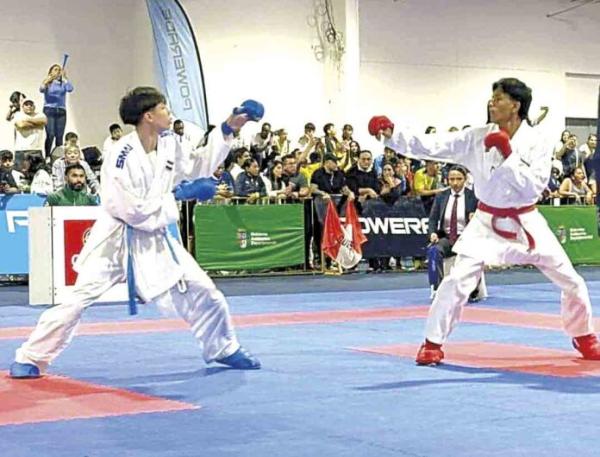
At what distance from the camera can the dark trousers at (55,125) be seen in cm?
1819

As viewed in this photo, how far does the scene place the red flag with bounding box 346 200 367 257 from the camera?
56.3ft

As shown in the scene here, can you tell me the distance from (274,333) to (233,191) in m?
8.19

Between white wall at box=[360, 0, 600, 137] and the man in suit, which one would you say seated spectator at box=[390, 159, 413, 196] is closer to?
the man in suit

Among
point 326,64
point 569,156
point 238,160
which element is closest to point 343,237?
point 238,160

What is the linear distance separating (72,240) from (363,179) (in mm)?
6851

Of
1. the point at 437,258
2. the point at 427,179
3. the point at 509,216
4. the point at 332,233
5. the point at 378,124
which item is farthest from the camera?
the point at 427,179

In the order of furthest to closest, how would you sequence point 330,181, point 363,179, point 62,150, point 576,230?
point 576,230, point 363,179, point 330,181, point 62,150

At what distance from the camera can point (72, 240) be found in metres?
11.9

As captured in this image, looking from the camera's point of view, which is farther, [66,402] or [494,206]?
[494,206]

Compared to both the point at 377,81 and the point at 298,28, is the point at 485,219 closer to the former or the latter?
the point at 298,28

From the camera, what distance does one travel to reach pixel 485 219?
708 centimetres

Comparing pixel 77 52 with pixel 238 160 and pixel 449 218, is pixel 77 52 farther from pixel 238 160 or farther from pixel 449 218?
pixel 449 218

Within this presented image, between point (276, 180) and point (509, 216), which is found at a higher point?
point (276, 180)

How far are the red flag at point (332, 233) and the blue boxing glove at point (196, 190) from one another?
10467mm
